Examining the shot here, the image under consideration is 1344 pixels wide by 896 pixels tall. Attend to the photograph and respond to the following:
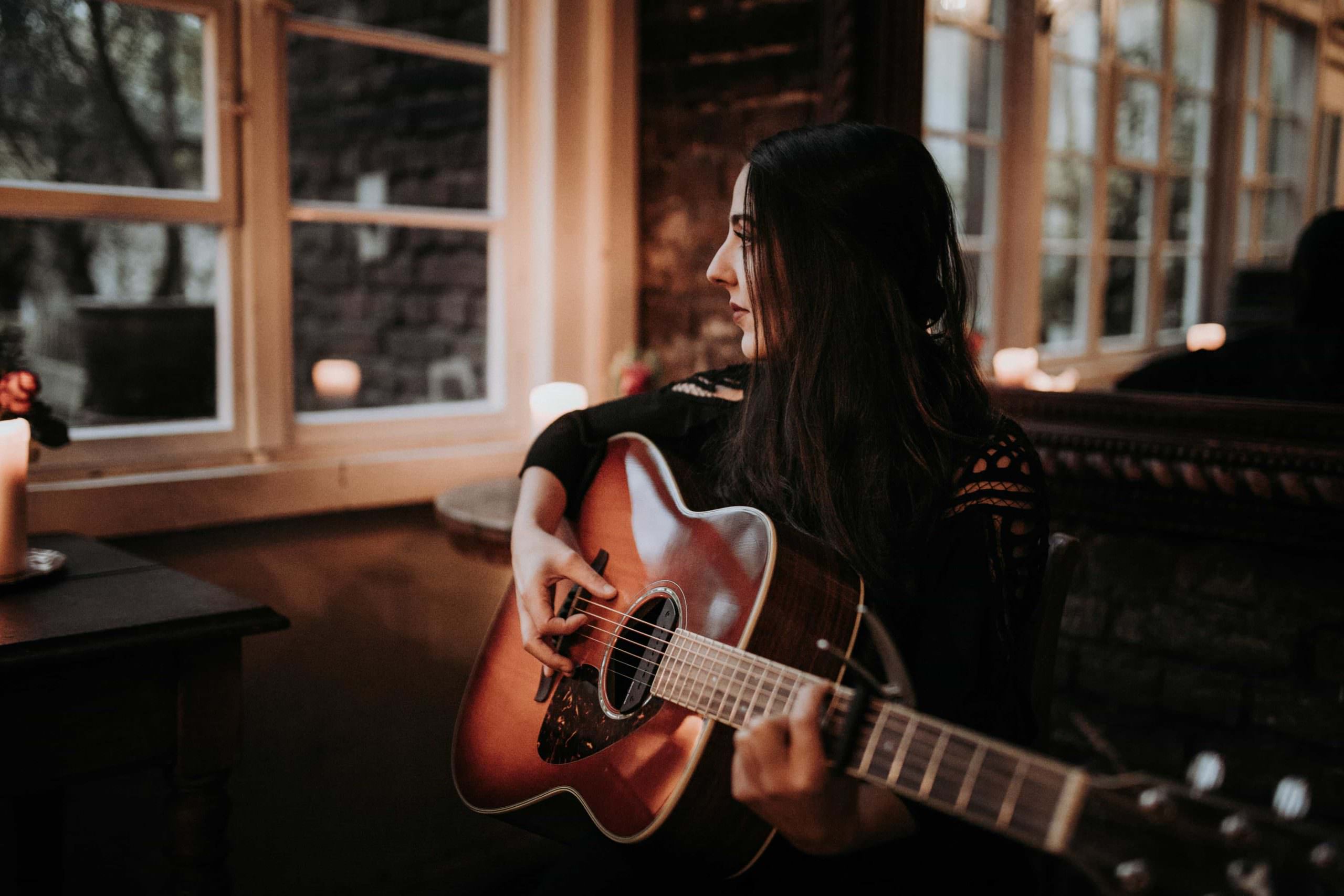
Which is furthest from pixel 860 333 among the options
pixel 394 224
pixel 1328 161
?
pixel 1328 161

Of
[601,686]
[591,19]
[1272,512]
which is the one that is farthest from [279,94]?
[1272,512]

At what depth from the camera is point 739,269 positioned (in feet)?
4.14

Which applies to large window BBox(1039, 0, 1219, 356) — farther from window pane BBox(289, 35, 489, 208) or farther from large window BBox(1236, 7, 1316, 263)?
window pane BBox(289, 35, 489, 208)

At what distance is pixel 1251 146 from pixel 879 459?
225 inches

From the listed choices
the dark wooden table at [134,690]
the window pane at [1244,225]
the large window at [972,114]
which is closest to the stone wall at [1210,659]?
the dark wooden table at [134,690]

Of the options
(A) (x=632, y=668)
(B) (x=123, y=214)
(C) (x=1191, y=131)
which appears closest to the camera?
(A) (x=632, y=668)

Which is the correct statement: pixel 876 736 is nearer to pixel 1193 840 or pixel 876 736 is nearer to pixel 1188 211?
pixel 1193 840

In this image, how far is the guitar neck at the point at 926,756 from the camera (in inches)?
29.1

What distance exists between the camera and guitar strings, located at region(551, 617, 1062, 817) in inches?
29.9

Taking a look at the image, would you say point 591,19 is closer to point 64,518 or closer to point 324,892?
point 64,518

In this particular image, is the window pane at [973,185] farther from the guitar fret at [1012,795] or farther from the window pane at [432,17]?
the guitar fret at [1012,795]

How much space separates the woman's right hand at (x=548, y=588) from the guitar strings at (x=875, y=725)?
0.45 feet

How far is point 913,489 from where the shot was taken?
1119mm

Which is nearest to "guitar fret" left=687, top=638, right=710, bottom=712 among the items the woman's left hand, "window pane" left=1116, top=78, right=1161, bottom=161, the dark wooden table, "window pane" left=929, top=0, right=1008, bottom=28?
the woman's left hand
